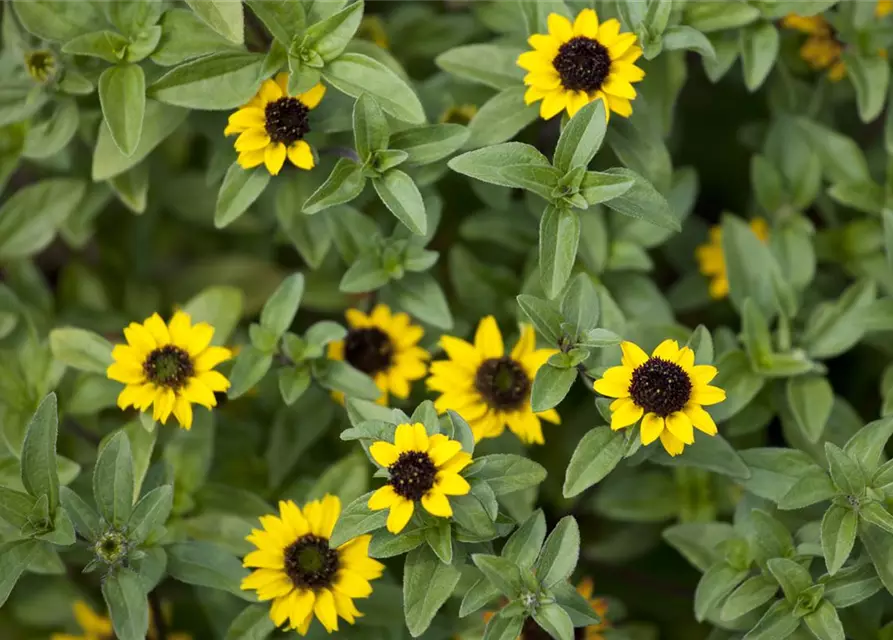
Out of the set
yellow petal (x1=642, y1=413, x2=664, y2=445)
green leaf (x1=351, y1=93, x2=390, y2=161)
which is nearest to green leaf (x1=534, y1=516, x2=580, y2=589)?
yellow petal (x1=642, y1=413, x2=664, y2=445)

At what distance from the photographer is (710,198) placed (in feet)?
9.02

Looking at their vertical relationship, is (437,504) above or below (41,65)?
below

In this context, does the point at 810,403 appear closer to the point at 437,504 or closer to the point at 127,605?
the point at 437,504

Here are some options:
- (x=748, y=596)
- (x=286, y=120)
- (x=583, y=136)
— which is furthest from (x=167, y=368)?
(x=748, y=596)

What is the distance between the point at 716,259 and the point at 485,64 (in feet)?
2.40

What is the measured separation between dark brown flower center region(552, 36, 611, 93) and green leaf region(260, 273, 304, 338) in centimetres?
58

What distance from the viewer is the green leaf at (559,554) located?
60.0 inches

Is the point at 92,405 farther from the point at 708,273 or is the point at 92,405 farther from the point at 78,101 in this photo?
the point at 708,273

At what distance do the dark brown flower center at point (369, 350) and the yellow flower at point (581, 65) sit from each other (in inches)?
21.4

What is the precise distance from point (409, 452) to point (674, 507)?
2.57ft

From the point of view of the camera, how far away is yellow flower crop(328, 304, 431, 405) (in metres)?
1.94

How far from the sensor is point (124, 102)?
1787 mm

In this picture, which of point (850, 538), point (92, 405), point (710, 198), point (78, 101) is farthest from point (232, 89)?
point (710, 198)

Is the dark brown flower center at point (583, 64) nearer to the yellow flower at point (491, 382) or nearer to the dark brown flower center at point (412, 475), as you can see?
the yellow flower at point (491, 382)
